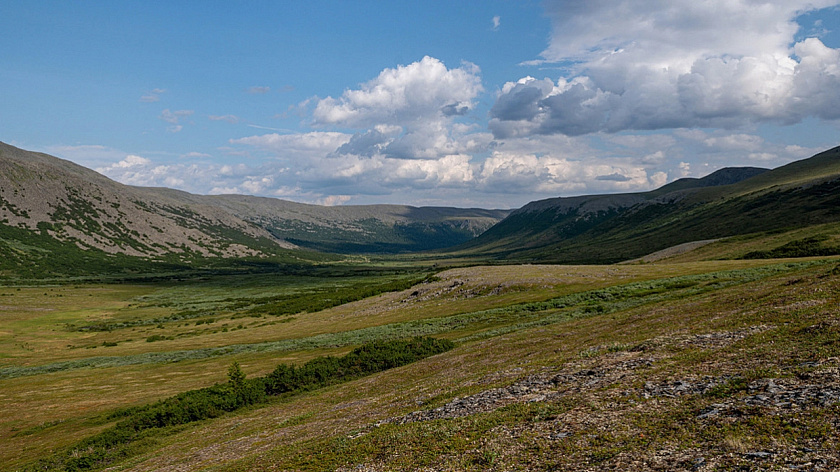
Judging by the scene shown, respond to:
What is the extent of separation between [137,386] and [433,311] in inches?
1977

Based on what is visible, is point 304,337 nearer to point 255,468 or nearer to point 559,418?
point 255,468

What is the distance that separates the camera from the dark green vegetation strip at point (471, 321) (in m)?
62.2

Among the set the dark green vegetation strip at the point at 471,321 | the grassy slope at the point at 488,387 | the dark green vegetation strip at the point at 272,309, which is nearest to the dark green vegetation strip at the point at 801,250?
the dark green vegetation strip at the point at 471,321

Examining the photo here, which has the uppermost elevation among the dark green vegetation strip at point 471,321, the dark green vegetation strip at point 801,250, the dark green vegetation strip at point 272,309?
the dark green vegetation strip at point 801,250

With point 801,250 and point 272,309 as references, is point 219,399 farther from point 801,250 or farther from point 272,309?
point 801,250

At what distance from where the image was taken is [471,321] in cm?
6919

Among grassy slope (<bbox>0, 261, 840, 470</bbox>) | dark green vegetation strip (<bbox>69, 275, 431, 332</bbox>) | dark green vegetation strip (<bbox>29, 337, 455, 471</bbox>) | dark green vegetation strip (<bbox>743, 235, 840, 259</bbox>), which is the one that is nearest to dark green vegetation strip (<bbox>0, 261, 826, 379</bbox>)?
grassy slope (<bbox>0, 261, 840, 470</bbox>)

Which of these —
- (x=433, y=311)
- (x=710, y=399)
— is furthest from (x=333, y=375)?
(x=433, y=311)

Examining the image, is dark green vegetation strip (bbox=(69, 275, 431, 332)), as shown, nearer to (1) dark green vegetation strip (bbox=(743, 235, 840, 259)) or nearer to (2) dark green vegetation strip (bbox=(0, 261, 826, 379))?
(2) dark green vegetation strip (bbox=(0, 261, 826, 379))

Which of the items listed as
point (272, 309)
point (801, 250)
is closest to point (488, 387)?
point (801, 250)

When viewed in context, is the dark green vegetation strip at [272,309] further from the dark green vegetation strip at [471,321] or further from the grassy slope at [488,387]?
the dark green vegetation strip at [471,321]

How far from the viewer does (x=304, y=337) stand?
79812 millimetres

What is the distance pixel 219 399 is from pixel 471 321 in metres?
39.8

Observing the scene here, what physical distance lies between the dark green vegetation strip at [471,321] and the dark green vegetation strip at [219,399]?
1635cm
